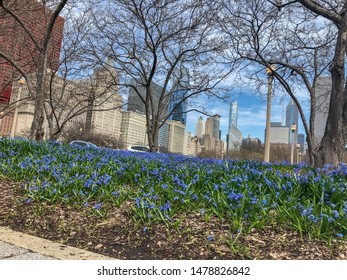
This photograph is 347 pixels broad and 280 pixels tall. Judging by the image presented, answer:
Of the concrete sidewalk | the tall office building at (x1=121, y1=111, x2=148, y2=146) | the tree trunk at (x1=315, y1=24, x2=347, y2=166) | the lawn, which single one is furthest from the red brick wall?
the tall office building at (x1=121, y1=111, x2=148, y2=146)

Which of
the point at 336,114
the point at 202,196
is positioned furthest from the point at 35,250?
the point at 336,114

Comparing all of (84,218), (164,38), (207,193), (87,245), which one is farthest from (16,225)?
(164,38)

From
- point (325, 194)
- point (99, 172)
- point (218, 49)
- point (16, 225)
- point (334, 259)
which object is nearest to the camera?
point (334, 259)

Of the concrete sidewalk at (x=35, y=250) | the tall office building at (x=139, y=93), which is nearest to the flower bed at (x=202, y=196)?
the concrete sidewalk at (x=35, y=250)

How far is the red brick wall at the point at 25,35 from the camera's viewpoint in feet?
35.8

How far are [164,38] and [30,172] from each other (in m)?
9.53

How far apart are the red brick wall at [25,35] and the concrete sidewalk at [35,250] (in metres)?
9.57

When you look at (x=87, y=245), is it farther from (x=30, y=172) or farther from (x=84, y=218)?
(x=30, y=172)

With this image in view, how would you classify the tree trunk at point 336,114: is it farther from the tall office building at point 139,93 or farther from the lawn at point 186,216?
the tall office building at point 139,93

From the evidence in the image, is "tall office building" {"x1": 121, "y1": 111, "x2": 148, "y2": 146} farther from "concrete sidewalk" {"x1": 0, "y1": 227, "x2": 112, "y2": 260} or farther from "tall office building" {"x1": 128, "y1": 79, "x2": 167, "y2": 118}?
"concrete sidewalk" {"x1": 0, "y1": 227, "x2": 112, "y2": 260}

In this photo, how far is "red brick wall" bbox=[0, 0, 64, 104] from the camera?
35.8 ft

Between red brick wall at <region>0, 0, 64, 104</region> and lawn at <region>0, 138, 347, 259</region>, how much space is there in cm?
876

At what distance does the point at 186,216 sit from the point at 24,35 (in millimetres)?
12505

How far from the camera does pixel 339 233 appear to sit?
2732 mm
